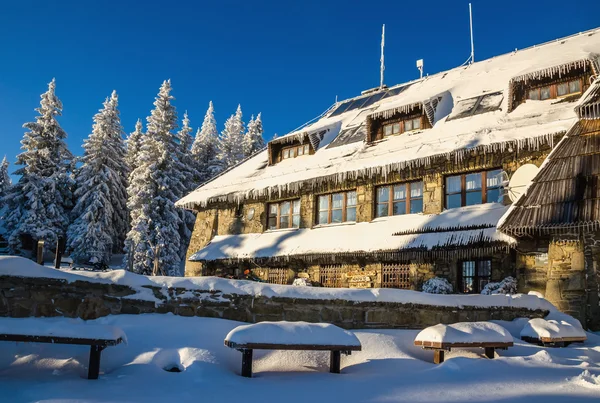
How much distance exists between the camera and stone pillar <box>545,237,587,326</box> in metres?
10.5

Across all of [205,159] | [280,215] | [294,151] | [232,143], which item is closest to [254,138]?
[232,143]

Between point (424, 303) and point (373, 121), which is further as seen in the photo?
point (373, 121)

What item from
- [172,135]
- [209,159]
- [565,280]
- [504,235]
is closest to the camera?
[565,280]

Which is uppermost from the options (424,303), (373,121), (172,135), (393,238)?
(172,135)

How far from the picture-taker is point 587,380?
5.62 metres

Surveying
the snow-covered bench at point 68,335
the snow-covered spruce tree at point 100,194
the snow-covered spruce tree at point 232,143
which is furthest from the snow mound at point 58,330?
the snow-covered spruce tree at point 232,143

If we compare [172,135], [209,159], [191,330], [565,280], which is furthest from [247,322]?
[209,159]

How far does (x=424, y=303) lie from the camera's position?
8719 millimetres

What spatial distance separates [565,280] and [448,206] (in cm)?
462

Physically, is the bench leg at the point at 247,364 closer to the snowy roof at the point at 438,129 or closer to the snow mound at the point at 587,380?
the snow mound at the point at 587,380

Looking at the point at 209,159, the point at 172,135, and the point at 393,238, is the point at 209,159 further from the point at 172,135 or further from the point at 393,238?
the point at 393,238

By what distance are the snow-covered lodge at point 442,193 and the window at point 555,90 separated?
0.03 m

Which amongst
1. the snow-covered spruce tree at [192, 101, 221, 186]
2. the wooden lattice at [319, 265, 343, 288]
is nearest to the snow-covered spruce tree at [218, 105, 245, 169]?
the snow-covered spruce tree at [192, 101, 221, 186]

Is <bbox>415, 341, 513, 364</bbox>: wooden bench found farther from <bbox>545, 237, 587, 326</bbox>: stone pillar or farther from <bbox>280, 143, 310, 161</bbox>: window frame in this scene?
<bbox>280, 143, 310, 161</bbox>: window frame
